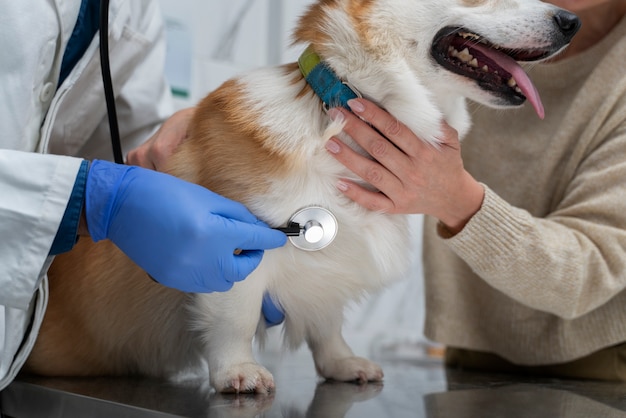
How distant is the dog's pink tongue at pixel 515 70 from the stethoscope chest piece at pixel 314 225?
312 millimetres

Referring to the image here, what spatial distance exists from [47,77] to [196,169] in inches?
9.3

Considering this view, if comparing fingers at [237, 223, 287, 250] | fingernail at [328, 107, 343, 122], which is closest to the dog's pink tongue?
fingernail at [328, 107, 343, 122]

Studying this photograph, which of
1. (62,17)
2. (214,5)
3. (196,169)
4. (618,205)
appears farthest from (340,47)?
(214,5)

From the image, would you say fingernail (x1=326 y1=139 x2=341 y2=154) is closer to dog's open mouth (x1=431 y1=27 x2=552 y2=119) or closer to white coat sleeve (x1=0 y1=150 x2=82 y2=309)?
dog's open mouth (x1=431 y1=27 x2=552 y2=119)

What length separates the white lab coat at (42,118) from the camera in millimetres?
731

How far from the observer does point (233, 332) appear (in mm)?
850

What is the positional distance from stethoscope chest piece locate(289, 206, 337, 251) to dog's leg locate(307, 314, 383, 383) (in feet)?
0.61

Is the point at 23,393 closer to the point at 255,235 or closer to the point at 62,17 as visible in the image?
the point at 255,235

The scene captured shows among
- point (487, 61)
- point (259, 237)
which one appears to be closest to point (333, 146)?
point (259, 237)

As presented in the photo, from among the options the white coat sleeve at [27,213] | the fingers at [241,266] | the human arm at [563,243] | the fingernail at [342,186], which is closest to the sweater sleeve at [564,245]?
the human arm at [563,243]

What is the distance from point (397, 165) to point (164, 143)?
0.35 metres

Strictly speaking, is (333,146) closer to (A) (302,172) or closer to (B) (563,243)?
(A) (302,172)

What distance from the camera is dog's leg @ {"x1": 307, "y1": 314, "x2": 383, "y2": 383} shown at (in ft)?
3.23

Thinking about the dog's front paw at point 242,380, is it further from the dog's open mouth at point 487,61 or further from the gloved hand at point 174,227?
the dog's open mouth at point 487,61
